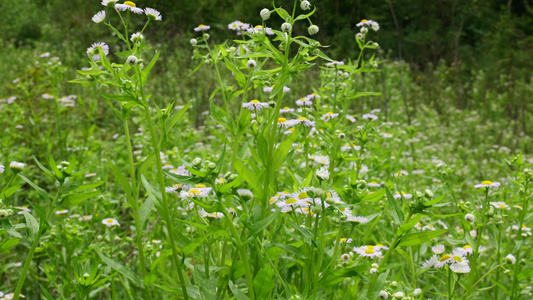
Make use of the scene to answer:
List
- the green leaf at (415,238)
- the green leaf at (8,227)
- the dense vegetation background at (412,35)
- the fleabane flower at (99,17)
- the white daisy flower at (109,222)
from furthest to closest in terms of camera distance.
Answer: the dense vegetation background at (412,35)
the white daisy flower at (109,222)
the fleabane flower at (99,17)
the green leaf at (415,238)
the green leaf at (8,227)

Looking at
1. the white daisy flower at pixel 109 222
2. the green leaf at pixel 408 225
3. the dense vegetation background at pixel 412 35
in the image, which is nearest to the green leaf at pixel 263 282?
the green leaf at pixel 408 225

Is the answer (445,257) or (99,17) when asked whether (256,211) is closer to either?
(445,257)

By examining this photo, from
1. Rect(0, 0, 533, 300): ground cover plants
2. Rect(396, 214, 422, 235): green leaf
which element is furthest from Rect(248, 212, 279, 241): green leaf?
Rect(396, 214, 422, 235): green leaf

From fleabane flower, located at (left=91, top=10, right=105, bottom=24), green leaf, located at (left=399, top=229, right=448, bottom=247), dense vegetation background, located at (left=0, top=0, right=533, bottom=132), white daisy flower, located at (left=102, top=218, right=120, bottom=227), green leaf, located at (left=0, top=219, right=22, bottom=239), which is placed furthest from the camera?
dense vegetation background, located at (left=0, top=0, right=533, bottom=132)

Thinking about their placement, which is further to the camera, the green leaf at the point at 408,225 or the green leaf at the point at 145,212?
the green leaf at the point at 145,212

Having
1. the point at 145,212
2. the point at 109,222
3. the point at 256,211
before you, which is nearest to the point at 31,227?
the point at 145,212

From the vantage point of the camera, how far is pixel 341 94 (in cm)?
213

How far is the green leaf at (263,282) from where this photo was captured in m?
1.19

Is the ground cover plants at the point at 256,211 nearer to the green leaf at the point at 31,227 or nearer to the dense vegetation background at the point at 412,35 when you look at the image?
the green leaf at the point at 31,227

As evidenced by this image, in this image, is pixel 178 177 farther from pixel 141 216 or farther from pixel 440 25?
pixel 440 25

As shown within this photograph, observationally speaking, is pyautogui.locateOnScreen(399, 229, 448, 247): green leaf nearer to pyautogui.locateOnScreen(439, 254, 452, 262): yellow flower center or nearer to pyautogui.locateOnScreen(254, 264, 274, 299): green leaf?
pyautogui.locateOnScreen(439, 254, 452, 262): yellow flower center

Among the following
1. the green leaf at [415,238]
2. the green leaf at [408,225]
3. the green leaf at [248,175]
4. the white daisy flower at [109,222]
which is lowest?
the white daisy flower at [109,222]

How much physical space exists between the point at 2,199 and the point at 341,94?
140 cm

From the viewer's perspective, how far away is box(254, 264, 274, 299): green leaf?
1.19 metres
